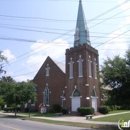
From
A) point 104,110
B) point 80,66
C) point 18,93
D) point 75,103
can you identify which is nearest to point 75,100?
point 75,103

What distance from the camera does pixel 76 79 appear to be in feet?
104

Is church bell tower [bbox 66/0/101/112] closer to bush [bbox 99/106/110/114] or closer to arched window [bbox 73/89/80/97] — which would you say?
arched window [bbox 73/89/80/97]

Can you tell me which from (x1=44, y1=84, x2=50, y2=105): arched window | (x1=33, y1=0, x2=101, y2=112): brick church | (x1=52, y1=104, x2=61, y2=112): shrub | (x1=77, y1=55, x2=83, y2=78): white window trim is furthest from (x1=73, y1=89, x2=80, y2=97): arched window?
(x1=44, y1=84, x2=50, y2=105): arched window

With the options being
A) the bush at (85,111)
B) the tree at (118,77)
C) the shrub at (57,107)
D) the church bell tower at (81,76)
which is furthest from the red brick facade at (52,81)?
the tree at (118,77)

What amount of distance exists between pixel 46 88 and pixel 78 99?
9.17m

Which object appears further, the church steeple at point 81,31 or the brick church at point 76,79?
the church steeple at point 81,31

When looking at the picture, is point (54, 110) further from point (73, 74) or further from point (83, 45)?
point (83, 45)

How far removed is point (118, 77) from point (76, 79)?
16.7 meters

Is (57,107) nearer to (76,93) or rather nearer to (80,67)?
(76,93)

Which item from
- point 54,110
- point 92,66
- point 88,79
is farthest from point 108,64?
point 54,110

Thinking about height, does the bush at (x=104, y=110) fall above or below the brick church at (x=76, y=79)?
below

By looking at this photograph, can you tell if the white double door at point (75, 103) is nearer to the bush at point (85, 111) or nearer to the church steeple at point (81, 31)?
the bush at point (85, 111)

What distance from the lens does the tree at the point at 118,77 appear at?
49.8 ft

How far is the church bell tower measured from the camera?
99.9ft
